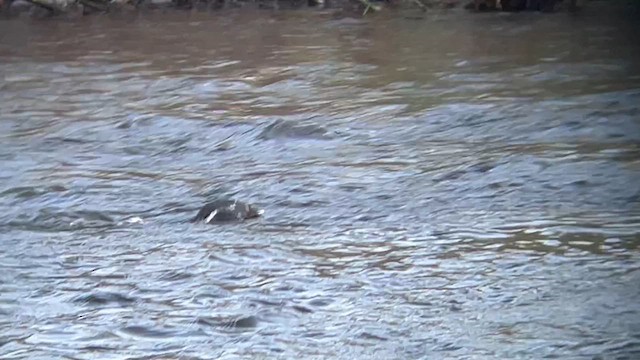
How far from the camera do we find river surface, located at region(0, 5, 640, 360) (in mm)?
3014

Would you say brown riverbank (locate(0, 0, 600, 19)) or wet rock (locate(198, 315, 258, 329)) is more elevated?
wet rock (locate(198, 315, 258, 329))

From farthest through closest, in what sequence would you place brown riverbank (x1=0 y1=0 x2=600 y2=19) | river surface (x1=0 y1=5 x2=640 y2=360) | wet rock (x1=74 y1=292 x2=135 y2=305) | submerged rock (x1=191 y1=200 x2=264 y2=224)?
brown riverbank (x1=0 y1=0 x2=600 y2=19)
submerged rock (x1=191 y1=200 x2=264 y2=224)
wet rock (x1=74 y1=292 x2=135 y2=305)
river surface (x1=0 y1=5 x2=640 y2=360)

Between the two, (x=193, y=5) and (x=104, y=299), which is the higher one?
(x=104, y=299)

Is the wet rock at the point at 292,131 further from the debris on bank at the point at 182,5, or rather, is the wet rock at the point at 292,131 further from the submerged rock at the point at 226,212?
the debris on bank at the point at 182,5

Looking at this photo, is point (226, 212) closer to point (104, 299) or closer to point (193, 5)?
point (104, 299)

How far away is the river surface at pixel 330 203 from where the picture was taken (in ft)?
9.89

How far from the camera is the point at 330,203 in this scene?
4.32 m

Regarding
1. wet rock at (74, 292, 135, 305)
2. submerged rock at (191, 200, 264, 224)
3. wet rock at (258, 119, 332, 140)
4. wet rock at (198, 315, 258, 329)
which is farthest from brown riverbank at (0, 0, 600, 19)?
wet rock at (198, 315, 258, 329)

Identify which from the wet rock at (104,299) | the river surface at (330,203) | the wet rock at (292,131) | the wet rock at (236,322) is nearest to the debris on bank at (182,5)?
the river surface at (330,203)

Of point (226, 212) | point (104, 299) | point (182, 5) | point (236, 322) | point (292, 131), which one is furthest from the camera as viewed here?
point (182, 5)

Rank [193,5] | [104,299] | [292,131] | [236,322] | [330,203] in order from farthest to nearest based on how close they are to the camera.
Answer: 1. [193,5]
2. [292,131]
3. [330,203]
4. [104,299]
5. [236,322]

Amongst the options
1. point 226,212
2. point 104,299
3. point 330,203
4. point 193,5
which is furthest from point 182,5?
point 104,299

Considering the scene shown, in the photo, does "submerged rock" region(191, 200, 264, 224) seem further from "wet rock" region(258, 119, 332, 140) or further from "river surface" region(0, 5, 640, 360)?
"wet rock" region(258, 119, 332, 140)

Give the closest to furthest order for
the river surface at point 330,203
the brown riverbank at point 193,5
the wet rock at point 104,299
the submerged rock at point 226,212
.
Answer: the river surface at point 330,203 → the wet rock at point 104,299 → the submerged rock at point 226,212 → the brown riverbank at point 193,5
